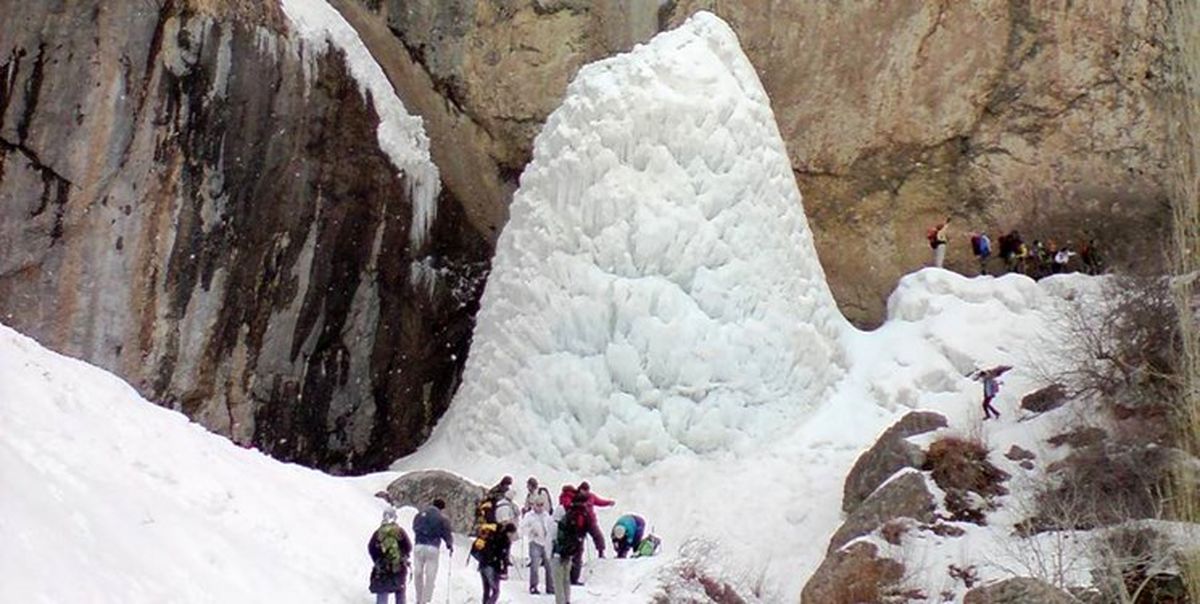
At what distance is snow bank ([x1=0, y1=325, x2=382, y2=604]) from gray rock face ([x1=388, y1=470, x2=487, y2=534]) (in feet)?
5.01

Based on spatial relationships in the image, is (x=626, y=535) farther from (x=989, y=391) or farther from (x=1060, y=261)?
(x=1060, y=261)

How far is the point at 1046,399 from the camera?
18500mm

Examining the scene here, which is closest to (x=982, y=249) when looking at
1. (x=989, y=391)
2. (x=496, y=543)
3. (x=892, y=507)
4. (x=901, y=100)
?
(x=901, y=100)

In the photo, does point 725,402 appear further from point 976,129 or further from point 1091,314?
point 976,129

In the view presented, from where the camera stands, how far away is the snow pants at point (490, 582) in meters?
12.2

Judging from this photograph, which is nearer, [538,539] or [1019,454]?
[538,539]

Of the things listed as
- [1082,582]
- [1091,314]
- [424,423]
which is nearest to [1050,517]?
[1082,582]

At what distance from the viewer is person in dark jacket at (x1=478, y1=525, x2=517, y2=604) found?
482 inches

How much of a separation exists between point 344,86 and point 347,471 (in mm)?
5743

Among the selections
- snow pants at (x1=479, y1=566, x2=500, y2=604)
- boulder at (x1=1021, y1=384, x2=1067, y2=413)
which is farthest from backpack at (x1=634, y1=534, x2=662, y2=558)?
boulder at (x1=1021, y1=384, x2=1067, y2=413)

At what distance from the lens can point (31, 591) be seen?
847 centimetres

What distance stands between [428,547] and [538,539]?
5.04 ft

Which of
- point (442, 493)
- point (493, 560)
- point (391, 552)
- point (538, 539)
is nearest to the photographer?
point (391, 552)

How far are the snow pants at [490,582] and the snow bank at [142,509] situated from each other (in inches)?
41.3
